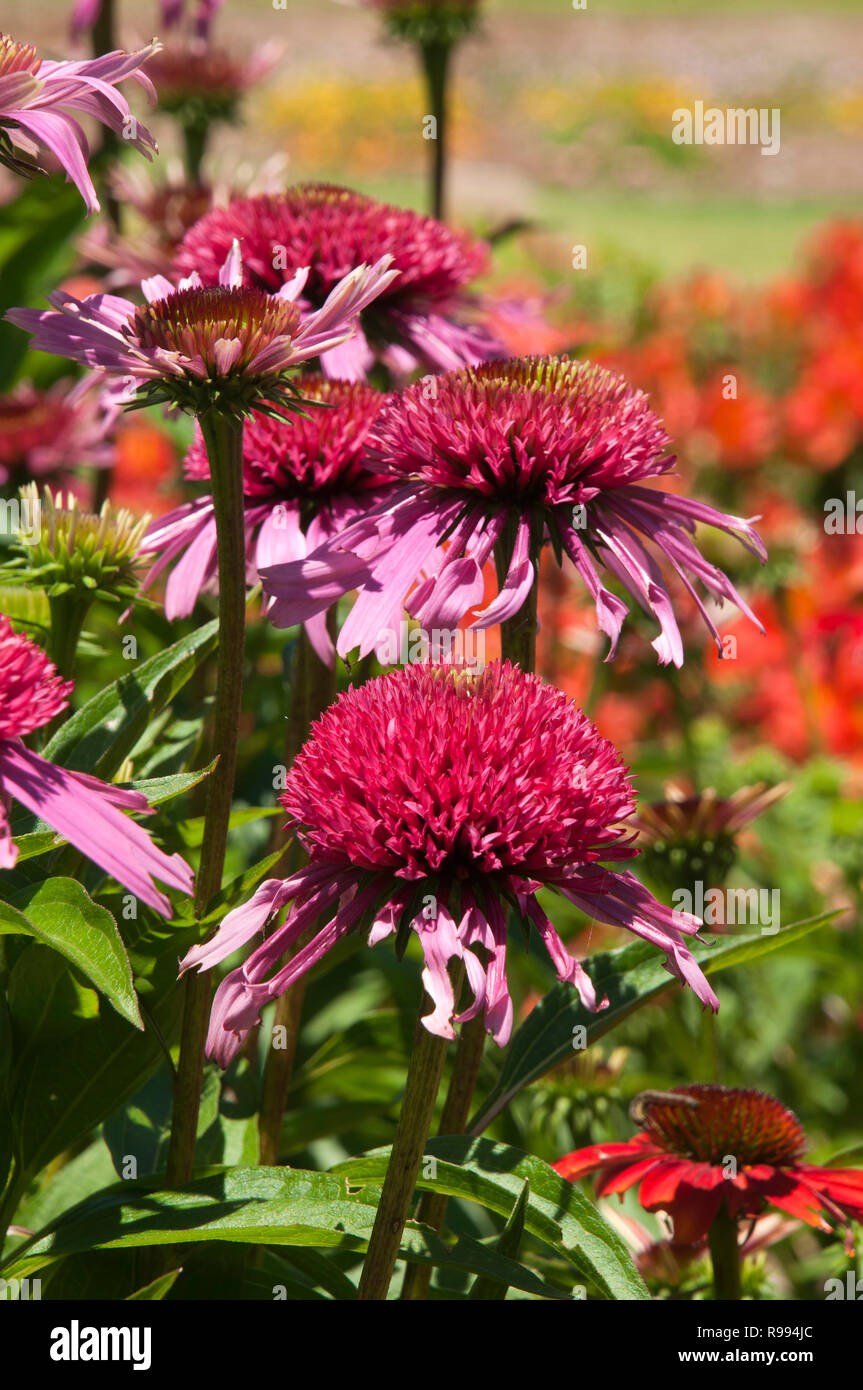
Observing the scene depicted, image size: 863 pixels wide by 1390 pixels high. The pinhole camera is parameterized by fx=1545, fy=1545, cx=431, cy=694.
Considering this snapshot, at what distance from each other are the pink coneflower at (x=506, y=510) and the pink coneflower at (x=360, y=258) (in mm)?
158

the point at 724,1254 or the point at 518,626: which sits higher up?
the point at 518,626

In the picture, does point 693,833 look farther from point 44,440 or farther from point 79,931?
point 44,440

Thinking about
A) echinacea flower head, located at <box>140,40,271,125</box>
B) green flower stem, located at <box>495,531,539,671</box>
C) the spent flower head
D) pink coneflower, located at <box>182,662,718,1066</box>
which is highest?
echinacea flower head, located at <box>140,40,271,125</box>

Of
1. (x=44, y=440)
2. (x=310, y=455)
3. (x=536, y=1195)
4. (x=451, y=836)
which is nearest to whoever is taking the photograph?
(x=451, y=836)

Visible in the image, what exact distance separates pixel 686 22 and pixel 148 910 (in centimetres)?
1219

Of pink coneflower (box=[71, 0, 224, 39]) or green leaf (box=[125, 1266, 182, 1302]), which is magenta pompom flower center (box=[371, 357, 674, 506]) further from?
pink coneflower (box=[71, 0, 224, 39])

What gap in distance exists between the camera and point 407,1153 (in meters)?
0.66

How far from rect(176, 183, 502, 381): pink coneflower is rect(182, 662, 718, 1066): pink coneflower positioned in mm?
333

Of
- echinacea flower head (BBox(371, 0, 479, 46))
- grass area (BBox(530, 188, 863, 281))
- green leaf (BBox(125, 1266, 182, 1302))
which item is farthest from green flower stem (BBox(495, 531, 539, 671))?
grass area (BBox(530, 188, 863, 281))

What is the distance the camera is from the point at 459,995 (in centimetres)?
78

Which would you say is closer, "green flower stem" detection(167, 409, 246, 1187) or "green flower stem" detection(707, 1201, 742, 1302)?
"green flower stem" detection(167, 409, 246, 1187)

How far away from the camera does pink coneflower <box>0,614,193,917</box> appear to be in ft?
1.96

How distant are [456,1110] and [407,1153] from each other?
138mm

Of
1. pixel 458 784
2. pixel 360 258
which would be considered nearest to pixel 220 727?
pixel 458 784
